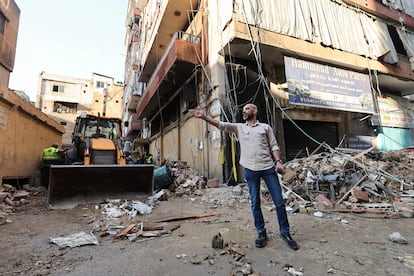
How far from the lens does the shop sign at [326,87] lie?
7.64 metres

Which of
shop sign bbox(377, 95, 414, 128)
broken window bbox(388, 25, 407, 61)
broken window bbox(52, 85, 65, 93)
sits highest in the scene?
broken window bbox(52, 85, 65, 93)

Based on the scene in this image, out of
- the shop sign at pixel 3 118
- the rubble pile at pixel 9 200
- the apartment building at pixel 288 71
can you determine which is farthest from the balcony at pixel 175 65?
the rubble pile at pixel 9 200

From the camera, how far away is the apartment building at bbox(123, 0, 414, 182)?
7.53 meters

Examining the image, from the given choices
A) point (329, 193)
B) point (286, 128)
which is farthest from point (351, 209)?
point (286, 128)

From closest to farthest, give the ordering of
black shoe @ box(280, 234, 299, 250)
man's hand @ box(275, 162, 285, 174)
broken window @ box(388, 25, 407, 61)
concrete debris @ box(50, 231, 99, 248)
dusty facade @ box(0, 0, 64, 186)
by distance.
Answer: black shoe @ box(280, 234, 299, 250), man's hand @ box(275, 162, 285, 174), concrete debris @ box(50, 231, 99, 248), dusty facade @ box(0, 0, 64, 186), broken window @ box(388, 25, 407, 61)

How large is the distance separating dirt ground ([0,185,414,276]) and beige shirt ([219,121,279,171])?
96 cm

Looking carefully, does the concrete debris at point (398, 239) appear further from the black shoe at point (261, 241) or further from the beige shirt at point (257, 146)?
the beige shirt at point (257, 146)

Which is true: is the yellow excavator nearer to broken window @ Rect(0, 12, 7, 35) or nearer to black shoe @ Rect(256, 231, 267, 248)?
black shoe @ Rect(256, 231, 267, 248)

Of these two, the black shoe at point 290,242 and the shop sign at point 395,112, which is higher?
the shop sign at point 395,112

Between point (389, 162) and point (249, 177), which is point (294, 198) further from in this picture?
point (389, 162)

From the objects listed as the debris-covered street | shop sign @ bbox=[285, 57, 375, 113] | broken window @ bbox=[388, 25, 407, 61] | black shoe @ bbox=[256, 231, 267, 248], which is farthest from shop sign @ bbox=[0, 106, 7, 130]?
broken window @ bbox=[388, 25, 407, 61]

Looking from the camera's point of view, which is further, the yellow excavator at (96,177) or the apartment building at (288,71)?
the apartment building at (288,71)

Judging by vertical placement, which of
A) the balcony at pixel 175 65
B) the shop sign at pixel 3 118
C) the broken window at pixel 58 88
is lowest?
the shop sign at pixel 3 118

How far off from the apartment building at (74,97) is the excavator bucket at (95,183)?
2969 cm
